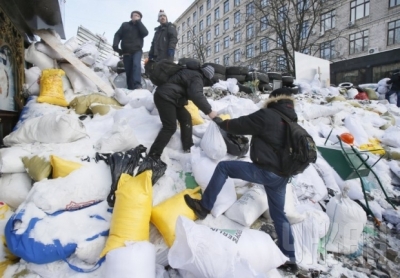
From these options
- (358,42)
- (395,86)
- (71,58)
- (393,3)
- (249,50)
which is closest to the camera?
(71,58)

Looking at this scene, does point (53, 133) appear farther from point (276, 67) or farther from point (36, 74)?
point (276, 67)

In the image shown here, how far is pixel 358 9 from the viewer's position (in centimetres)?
1866

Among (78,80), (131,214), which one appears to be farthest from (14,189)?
(78,80)

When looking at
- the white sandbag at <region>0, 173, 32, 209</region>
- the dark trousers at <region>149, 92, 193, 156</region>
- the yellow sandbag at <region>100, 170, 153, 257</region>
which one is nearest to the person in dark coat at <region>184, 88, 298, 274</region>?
the yellow sandbag at <region>100, 170, 153, 257</region>

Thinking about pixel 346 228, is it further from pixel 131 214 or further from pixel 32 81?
pixel 32 81

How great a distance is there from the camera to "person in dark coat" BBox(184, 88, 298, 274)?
191 centimetres

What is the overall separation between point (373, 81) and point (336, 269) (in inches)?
627

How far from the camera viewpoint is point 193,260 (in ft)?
4.72

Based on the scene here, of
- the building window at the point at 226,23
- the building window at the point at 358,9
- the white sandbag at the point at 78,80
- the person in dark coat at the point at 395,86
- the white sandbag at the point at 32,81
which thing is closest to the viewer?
the white sandbag at the point at 32,81

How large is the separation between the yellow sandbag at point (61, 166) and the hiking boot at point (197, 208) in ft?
3.51

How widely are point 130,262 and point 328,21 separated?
2399 cm

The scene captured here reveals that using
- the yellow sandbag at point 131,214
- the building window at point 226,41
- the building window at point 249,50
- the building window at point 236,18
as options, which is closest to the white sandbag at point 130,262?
the yellow sandbag at point 131,214

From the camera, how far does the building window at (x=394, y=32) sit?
16344mm

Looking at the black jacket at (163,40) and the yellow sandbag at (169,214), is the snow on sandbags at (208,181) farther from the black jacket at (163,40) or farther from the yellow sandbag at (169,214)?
the black jacket at (163,40)
